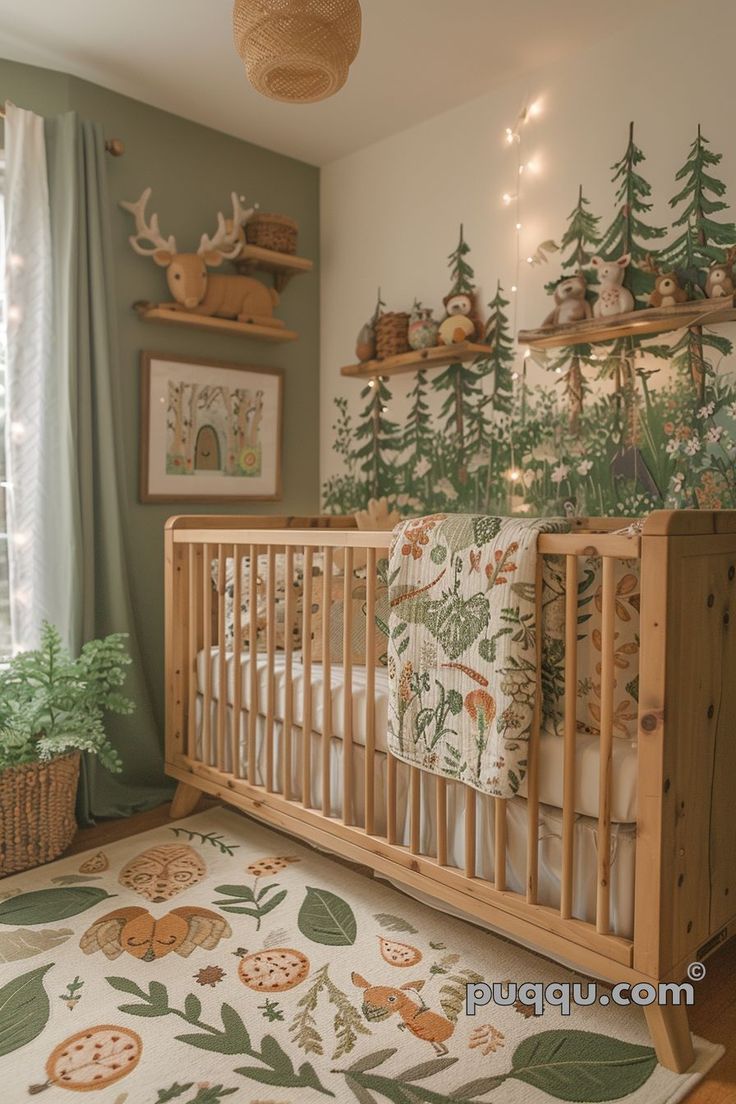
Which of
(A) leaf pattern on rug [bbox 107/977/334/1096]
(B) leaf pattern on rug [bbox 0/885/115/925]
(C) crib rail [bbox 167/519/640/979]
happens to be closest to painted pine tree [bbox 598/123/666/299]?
(C) crib rail [bbox 167/519/640/979]

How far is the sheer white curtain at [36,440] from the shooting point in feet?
8.28

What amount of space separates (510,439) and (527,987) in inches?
63.2

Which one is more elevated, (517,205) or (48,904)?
(517,205)

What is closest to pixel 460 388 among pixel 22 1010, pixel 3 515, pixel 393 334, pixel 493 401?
pixel 493 401

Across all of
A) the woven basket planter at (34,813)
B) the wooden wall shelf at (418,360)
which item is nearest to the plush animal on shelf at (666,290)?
the wooden wall shelf at (418,360)

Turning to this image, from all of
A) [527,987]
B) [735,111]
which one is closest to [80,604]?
[527,987]

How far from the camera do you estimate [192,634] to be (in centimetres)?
252

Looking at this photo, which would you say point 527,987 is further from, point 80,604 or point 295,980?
point 80,604

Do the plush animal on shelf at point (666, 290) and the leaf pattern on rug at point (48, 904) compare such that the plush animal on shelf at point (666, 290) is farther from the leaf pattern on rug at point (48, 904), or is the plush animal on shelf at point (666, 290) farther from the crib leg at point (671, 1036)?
the leaf pattern on rug at point (48, 904)

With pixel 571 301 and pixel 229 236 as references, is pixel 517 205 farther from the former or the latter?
pixel 229 236

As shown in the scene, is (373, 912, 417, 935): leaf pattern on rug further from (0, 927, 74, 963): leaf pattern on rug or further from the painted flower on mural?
the painted flower on mural

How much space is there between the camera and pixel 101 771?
2.68 metres

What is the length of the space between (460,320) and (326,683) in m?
1.36

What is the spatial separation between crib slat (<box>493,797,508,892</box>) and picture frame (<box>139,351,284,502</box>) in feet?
5.77
